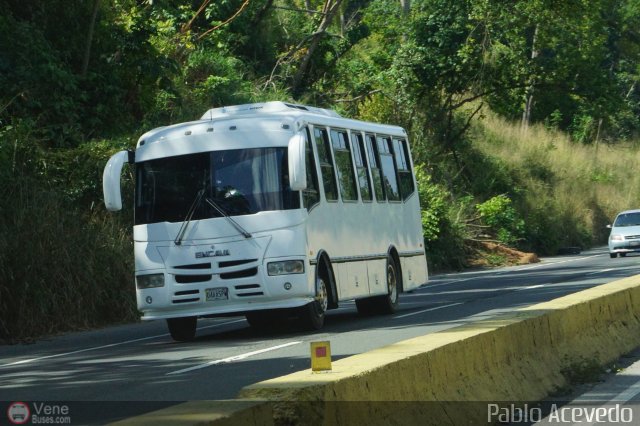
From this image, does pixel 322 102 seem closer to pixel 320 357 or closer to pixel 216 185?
pixel 216 185

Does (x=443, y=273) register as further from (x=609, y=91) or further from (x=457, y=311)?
(x=457, y=311)

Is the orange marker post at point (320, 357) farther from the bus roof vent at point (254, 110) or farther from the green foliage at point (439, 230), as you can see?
the green foliage at point (439, 230)

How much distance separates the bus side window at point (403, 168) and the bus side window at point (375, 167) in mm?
1105

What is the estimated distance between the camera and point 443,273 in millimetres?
36938

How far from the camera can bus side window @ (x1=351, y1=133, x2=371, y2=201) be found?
19.7m

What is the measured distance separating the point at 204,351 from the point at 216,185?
2579 millimetres

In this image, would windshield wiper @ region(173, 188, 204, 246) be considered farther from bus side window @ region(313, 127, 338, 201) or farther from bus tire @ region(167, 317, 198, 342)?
bus side window @ region(313, 127, 338, 201)

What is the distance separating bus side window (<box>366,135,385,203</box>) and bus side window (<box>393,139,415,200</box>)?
111 cm

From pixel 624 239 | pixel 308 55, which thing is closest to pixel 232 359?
pixel 624 239

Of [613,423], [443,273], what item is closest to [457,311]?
[613,423]

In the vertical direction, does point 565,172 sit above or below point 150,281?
above

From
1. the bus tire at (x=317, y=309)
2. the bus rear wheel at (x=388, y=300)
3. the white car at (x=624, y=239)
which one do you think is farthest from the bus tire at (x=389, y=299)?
the white car at (x=624, y=239)

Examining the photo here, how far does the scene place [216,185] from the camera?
16828mm

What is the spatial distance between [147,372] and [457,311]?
7.72 meters
